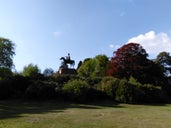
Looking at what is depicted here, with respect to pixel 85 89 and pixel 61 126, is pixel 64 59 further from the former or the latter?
pixel 61 126

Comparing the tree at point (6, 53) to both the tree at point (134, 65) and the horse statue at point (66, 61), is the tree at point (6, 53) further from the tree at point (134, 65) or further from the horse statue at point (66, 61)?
the tree at point (134, 65)

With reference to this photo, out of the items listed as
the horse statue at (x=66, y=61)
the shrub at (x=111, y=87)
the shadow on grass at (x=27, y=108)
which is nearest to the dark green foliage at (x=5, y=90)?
the shadow on grass at (x=27, y=108)

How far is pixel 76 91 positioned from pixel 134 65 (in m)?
20.3

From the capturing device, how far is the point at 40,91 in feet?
91.9

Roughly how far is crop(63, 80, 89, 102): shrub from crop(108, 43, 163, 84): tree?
58.8 ft

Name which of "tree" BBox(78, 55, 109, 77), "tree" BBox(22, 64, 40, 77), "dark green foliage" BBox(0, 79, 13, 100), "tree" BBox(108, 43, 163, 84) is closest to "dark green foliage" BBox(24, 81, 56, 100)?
"dark green foliage" BBox(0, 79, 13, 100)

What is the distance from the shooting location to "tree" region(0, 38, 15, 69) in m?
48.5

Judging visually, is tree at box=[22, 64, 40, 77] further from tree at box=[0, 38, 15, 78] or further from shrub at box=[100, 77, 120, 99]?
shrub at box=[100, 77, 120, 99]

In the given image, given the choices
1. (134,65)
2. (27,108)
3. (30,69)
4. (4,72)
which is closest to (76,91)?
(27,108)

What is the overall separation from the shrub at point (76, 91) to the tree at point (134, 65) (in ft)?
58.8

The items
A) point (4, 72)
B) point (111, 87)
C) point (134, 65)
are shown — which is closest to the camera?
point (111, 87)

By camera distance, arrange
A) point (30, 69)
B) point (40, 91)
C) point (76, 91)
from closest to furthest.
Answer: point (40, 91) < point (76, 91) < point (30, 69)

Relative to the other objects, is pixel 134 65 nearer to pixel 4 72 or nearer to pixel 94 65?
pixel 94 65

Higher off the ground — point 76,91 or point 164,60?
point 164,60
